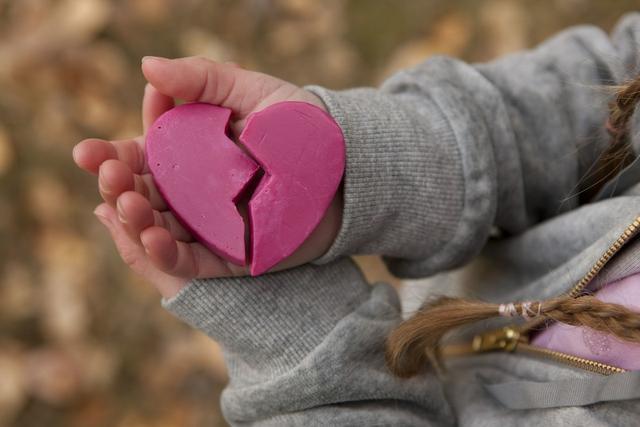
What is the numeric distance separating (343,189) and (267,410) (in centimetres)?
23

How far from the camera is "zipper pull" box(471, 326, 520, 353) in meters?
0.70

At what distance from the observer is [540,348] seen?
2.16 feet

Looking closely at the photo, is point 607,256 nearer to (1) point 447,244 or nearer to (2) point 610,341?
(2) point 610,341

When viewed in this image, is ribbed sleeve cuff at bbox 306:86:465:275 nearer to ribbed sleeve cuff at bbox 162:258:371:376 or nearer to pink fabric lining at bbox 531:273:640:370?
ribbed sleeve cuff at bbox 162:258:371:376

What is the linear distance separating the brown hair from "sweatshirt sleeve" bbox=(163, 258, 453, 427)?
0.03m

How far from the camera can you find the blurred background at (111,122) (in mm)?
1375

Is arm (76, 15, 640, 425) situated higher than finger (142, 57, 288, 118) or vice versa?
finger (142, 57, 288, 118)

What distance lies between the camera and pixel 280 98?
2.11 ft

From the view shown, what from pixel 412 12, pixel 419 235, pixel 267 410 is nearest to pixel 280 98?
pixel 419 235

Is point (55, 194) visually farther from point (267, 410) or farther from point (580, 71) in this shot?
point (580, 71)

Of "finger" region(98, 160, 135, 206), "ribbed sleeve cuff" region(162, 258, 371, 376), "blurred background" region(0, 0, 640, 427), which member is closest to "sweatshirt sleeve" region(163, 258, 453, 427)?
"ribbed sleeve cuff" region(162, 258, 371, 376)

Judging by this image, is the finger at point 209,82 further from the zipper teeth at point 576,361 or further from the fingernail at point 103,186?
the zipper teeth at point 576,361

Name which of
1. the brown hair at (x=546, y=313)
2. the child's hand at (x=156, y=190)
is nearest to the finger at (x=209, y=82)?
the child's hand at (x=156, y=190)

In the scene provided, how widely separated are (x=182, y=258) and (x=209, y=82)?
167 millimetres
